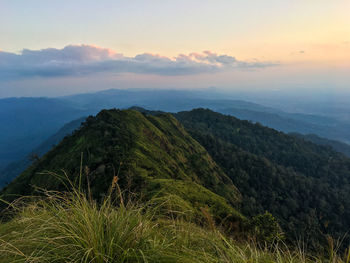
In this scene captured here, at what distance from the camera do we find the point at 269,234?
63.6 feet

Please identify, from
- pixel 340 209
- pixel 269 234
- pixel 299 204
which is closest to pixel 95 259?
pixel 269 234

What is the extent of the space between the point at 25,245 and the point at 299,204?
77665 mm

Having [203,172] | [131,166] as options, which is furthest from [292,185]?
[131,166]

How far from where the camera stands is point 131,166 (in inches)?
1000

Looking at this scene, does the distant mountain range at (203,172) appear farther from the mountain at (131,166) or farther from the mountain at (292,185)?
the mountain at (292,185)

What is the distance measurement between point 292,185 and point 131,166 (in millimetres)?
65251

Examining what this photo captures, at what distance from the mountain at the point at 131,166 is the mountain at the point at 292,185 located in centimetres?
1447

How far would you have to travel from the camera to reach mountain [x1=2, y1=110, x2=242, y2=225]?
70.3 ft

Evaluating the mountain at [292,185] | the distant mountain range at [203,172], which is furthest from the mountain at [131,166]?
the mountain at [292,185]

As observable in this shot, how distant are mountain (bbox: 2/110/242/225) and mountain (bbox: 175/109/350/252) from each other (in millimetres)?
14467

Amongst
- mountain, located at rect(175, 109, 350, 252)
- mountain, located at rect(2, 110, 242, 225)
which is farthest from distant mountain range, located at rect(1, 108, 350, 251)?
mountain, located at rect(175, 109, 350, 252)

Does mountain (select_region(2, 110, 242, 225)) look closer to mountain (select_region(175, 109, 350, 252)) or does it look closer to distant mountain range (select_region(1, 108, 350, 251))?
distant mountain range (select_region(1, 108, 350, 251))

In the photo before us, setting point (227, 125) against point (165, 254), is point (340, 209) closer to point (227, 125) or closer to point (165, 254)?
point (227, 125)

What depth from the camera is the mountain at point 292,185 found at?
53.5m
